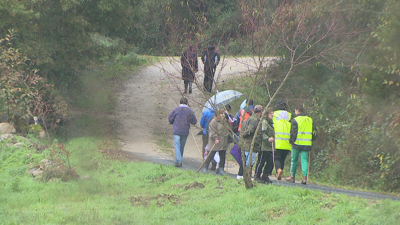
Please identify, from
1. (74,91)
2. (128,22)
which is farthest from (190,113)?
(74,91)

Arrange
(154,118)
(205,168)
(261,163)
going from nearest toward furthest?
1. (261,163)
2. (205,168)
3. (154,118)

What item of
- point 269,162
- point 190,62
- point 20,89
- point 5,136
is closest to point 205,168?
point 269,162

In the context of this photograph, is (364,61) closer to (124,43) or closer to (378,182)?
(378,182)

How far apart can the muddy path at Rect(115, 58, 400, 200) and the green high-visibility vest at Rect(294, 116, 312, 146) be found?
0.99 m

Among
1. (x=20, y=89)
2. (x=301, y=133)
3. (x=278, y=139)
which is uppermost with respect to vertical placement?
(x=20, y=89)

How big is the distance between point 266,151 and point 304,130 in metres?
1.00

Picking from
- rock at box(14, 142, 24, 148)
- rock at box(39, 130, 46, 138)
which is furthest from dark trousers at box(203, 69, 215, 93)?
rock at box(39, 130, 46, 138)

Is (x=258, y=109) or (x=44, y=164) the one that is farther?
(x=44, y=164)

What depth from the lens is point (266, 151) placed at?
977cm

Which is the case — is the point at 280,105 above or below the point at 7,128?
above

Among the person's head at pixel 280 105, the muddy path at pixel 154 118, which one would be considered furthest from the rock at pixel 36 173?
the person's head at pixel 280 105

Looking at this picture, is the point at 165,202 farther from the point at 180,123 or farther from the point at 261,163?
the point at 180,123

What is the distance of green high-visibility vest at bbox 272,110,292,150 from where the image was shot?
32.7ft

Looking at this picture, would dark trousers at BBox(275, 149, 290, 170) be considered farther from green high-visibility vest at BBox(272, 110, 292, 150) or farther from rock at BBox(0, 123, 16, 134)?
rock at BBox(0, 123, 16, 134)
